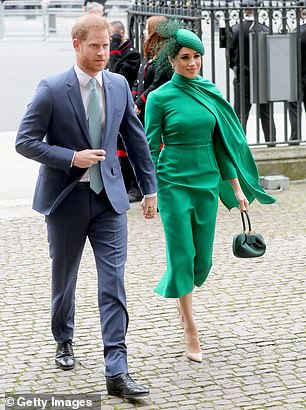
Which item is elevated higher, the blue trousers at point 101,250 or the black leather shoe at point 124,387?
the blue trousers at point 101,250

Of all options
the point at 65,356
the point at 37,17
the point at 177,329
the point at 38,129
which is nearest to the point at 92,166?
the point at 38,129

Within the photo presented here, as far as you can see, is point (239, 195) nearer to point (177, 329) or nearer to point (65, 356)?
point (177, 329)

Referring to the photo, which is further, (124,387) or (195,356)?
(195,356)

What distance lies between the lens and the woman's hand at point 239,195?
241 inches

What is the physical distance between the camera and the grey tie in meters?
5.48

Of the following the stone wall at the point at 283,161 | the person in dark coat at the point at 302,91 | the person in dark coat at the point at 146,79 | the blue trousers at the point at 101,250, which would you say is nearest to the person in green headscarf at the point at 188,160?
the blue trousers at the point at 101,250

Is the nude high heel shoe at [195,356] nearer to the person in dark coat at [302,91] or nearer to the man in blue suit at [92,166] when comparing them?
the man in blue suit at [92,166]

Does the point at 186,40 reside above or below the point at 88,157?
above

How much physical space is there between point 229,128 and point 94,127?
968 mm

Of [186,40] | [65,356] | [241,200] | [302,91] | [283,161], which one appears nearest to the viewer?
[65,356]

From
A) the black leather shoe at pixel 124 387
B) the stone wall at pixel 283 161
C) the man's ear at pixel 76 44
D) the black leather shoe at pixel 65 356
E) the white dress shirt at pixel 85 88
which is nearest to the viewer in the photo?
the black leather shoe at pixel 124 387

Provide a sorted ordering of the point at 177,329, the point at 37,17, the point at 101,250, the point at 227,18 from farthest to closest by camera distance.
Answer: the point at 37,17 < the point at 227,18 < the point at 177,329 < the point at 101,250

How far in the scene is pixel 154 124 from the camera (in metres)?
6.04

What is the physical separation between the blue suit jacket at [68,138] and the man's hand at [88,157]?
36 mm
